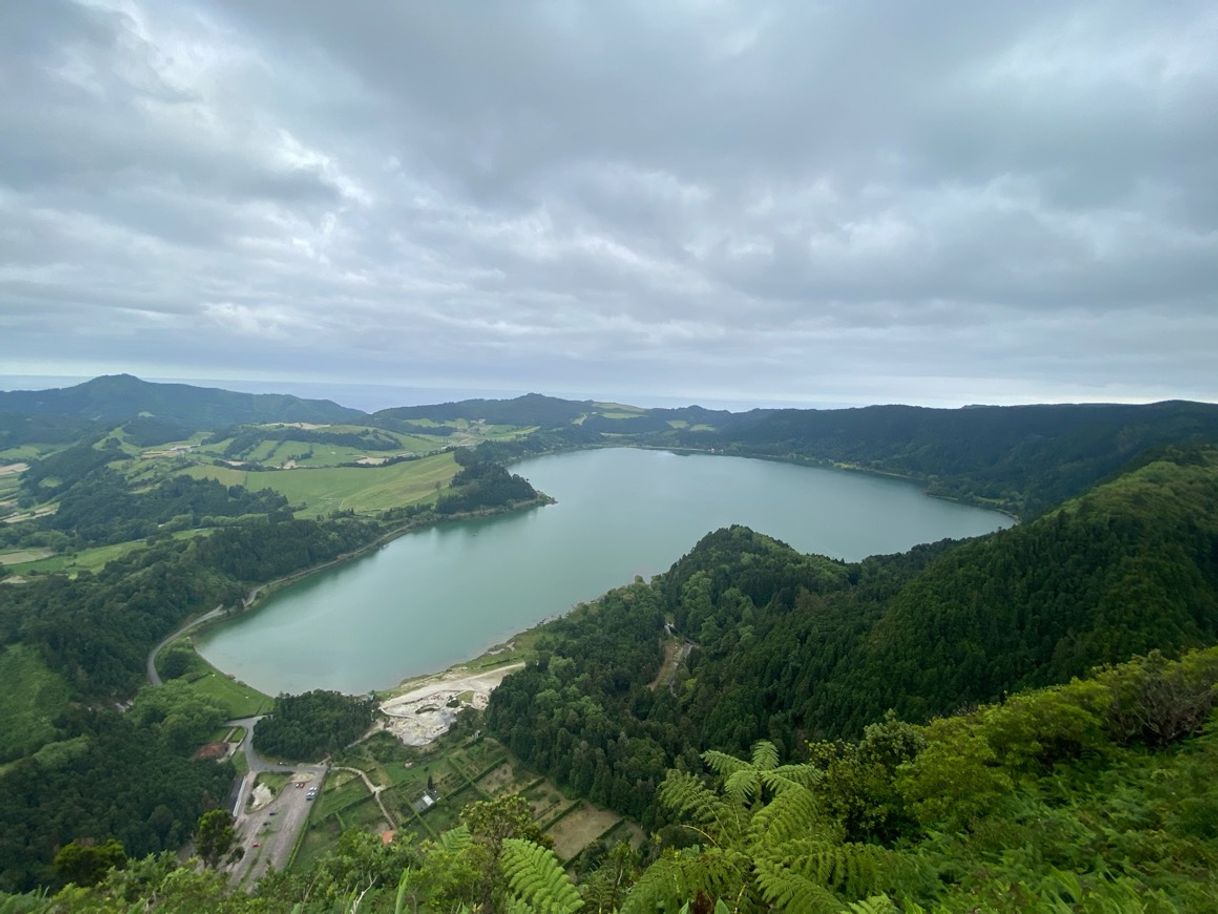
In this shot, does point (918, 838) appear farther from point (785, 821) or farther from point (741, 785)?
point (785, 821)

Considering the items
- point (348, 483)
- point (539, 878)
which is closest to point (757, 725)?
point (539, 878)

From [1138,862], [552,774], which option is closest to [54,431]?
[552,774]

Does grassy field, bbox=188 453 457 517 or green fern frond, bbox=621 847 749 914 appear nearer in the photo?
green fern frond, bbox=621 847 749 914

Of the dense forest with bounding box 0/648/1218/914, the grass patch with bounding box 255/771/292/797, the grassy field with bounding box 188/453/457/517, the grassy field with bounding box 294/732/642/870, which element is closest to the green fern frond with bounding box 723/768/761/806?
the dense forest with bounding box 0/648/1218/914

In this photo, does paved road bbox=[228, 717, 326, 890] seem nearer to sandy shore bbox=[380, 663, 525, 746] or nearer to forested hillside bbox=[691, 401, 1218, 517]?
sandy shore bbox=[380, 663, 525, 746]

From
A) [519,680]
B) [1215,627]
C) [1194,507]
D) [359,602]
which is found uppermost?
[1194,507]

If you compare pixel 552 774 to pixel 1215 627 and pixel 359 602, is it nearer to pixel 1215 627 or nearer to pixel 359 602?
pixel 1215 627
